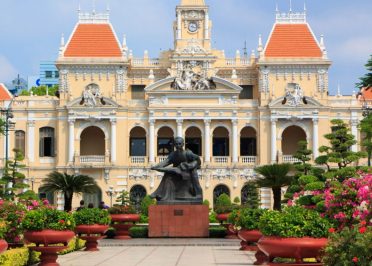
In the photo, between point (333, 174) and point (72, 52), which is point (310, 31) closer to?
point (72, 52)

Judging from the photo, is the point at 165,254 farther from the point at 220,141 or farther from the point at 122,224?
the point at 220,141

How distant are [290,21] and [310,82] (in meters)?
7.58

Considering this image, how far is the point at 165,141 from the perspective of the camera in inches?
2901

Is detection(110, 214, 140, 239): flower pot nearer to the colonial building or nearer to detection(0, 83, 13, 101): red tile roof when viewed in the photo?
the colonial building

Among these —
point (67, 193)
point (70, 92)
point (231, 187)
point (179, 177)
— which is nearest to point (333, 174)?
point (179, 177)

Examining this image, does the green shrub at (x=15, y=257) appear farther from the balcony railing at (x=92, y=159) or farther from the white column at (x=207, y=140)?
the white column at (x=207, y=140)

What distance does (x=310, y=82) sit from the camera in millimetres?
71375

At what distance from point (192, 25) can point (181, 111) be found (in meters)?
8.66

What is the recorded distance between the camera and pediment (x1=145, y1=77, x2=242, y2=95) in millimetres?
69688

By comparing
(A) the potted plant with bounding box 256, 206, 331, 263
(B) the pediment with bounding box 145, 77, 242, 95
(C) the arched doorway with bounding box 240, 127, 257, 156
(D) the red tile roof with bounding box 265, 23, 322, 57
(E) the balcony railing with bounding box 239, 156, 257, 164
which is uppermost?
(D) the red tile roof with bounding box 265, 23, 322, 57

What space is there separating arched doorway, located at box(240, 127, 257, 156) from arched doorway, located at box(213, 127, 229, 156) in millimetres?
1395

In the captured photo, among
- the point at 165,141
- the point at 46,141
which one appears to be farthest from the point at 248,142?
the point at 46,141

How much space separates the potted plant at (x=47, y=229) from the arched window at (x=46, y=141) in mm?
50621

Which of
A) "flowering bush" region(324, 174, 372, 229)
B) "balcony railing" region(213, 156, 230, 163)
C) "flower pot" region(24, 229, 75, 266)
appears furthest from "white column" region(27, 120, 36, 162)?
"flowering bush" region(324, 174, 372, 229)
